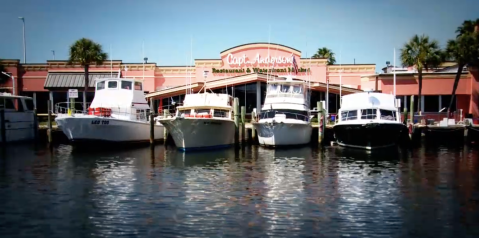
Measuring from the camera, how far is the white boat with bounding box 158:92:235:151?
29359 mm

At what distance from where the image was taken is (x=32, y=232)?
501 inches

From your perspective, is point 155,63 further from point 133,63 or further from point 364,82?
point 364,82

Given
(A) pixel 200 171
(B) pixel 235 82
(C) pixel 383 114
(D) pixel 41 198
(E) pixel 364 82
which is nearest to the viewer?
(D) pixel 41 198

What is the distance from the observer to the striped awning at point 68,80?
46969 mm

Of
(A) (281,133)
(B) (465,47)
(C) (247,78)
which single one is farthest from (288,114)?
(B) (465,47)

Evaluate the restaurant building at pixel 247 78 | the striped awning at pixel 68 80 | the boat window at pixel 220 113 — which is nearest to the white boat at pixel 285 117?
the boat window at pixel 220 113

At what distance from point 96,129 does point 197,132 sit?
7138mm

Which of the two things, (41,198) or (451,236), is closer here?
(451,236)

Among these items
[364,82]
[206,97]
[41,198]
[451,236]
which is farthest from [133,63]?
[451,236]

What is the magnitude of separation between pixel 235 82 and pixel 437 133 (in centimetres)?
1741

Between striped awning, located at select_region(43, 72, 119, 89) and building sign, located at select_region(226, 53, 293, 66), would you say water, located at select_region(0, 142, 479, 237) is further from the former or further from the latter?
building sign, located at select_region(226, 53, 293, 66)

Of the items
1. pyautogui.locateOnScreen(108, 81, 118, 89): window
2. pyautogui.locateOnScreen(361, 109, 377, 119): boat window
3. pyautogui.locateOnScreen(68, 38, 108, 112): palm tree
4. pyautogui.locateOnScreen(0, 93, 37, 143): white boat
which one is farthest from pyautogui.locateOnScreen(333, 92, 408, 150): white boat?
pyautogui.locateOnScreen(0, 93, 37, 143): white boat

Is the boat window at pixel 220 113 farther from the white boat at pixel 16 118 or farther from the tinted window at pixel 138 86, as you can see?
the white boat at pixel 16 118

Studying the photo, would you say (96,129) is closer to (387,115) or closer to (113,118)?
(113,118)
